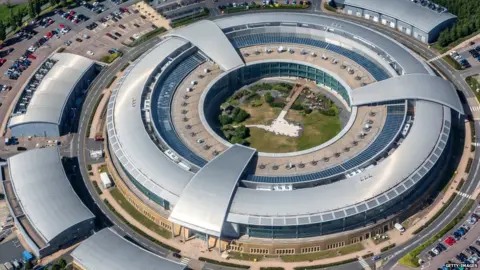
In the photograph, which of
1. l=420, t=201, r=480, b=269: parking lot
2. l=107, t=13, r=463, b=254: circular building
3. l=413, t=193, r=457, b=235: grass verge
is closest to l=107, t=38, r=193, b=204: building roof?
l=107, t=13, r=463, b=254: circular building

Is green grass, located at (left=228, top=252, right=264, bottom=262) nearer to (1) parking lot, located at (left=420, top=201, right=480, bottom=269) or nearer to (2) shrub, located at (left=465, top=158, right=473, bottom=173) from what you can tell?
(1) parking lot, located at (left=420, top=201, right=480, bottom=269)

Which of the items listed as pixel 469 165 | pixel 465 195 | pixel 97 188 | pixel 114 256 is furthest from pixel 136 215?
pixel 469 165

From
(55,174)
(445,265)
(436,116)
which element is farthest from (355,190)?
(55,174)

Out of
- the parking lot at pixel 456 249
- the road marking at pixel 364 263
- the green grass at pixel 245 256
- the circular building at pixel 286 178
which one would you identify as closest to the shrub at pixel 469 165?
the circular building at pixel 286 178

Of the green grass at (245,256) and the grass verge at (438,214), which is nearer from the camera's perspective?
the green grass at (245,256)

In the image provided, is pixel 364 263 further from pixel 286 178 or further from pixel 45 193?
pixel 45 193

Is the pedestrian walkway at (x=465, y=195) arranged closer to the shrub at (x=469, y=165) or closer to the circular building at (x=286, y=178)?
the circular building at (x=286, y=178)
